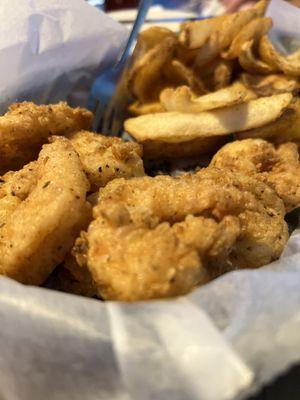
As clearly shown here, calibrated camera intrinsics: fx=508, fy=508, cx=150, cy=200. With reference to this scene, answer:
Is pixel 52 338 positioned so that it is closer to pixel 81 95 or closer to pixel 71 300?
pixel 71 300

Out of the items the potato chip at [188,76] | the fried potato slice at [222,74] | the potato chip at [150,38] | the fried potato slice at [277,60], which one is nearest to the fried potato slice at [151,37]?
the potato chip at [150,38]

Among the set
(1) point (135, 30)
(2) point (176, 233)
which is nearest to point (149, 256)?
(2) point (176, 233)

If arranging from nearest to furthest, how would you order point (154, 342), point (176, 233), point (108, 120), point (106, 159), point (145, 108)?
point (154, 342) < point (176, 233) < point (106, 159) < point (145, 108) < point (108, 120)

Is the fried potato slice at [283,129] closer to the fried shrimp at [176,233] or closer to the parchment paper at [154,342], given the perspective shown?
the fried shrimp at [176,233]

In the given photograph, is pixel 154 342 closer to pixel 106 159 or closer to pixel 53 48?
pixel 106 159

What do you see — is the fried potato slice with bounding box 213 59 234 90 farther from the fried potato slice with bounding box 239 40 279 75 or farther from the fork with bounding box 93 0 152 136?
the fork with bounding box 93 0 152 136

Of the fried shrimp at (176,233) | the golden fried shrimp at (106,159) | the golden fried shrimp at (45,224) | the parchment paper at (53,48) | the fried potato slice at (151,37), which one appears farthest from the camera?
the fried potato slice at (151,37)

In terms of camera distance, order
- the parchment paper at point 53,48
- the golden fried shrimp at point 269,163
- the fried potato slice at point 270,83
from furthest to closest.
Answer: the parchment paper at point 53,48
the fried potato slice at point 270,83
the golden fried shrimp at point 269,163
